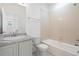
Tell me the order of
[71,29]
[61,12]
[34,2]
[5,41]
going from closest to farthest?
[5,41] < [34,2] < [61,12] < [71,29]

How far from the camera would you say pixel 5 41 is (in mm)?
1671

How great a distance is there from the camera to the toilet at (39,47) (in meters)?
1.84

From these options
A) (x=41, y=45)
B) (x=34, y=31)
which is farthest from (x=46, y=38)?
(x=34, y=31)

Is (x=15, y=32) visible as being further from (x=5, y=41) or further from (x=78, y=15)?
(x=78, y=15)

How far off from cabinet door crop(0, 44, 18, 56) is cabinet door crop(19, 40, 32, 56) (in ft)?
0.32

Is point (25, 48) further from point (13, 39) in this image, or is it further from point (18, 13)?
point (18, 13)

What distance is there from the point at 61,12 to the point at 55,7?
17 cm

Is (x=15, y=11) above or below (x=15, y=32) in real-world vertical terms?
above

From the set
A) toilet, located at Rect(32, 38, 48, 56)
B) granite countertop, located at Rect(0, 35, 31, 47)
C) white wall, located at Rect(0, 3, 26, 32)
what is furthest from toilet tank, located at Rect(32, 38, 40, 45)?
white wall, located at Rect(0, 3, 26, 32)

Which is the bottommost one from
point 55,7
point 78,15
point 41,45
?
point 41,45

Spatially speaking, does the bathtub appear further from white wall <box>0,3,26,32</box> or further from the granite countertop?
white wall <box>0,3,26,32</box>

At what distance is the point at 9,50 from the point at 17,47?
16 centimetres

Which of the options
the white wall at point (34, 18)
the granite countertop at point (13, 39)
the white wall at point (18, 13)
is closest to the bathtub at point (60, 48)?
the white wall at point (34, 18)

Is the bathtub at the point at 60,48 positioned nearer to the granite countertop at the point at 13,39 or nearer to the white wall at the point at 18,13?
the granite countertop at the point at 13,39
